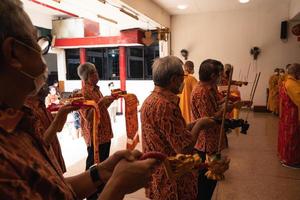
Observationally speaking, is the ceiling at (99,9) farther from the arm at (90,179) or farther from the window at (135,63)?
the arm at (90,179)

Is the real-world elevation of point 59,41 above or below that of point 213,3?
below

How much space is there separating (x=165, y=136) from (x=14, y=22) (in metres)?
1.15

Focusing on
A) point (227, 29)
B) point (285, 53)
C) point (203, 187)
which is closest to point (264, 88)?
point (285, 53)

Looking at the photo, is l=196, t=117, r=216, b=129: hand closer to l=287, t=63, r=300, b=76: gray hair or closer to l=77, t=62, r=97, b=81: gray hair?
l=77, t=62, r=97, b=81: gray hair

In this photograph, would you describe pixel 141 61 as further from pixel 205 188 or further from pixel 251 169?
pixel 205 188

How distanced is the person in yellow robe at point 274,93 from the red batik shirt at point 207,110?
540cm

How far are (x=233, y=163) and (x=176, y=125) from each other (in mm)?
2868

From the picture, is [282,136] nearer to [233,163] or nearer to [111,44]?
[233,163]

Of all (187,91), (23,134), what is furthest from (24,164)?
(187,91)

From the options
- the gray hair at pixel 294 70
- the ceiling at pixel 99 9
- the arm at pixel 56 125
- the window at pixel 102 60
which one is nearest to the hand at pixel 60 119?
the arm at pixel 56 125

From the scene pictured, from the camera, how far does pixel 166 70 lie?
1.74 meters

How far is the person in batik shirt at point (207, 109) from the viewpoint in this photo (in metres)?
2.51

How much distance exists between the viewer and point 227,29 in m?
8.45

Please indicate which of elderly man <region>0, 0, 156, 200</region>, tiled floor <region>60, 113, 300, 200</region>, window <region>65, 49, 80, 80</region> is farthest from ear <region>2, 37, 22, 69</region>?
window <region>65, 49, 80, 80</region>
